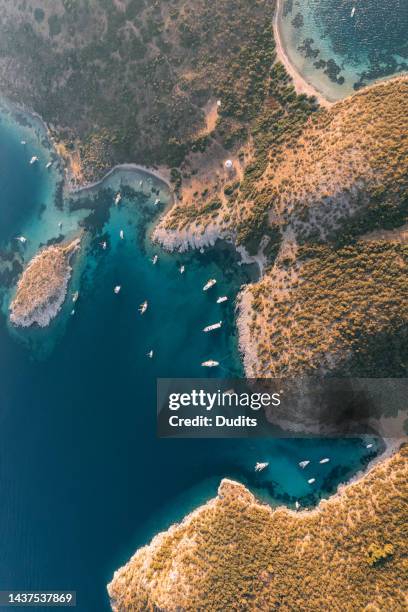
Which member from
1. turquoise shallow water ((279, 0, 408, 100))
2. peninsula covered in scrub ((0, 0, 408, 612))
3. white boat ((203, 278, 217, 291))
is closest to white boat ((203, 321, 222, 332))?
peninsula covered in scrub ((0, 0, 408, 612))

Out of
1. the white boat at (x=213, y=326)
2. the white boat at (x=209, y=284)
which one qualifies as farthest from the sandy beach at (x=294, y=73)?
the white boat at (x=213, y=326)

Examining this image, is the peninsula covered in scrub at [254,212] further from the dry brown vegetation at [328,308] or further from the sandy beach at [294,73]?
the sandy beach at [294,73]

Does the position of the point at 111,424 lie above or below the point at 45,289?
below

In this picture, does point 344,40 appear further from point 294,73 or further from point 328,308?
point 328,308

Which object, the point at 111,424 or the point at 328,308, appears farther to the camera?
the point at 111,424

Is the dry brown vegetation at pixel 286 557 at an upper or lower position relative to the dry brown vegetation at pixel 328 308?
lower

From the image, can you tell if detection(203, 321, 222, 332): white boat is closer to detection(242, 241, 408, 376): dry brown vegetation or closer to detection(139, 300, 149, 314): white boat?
detection(242, 241, 408, 376): dry brown vegetation

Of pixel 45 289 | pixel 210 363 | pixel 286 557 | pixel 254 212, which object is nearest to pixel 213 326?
pixel 210 363
